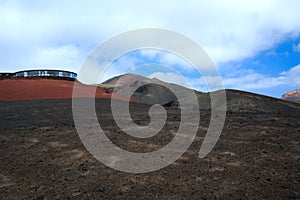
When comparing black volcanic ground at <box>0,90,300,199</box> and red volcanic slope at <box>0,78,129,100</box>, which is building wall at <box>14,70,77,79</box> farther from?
black volcanic ground at <box>0,90,300,199</box>

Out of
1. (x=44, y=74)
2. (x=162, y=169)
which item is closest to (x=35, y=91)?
(x=44, y=74)

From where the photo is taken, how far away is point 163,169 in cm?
776

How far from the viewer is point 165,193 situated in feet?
20.9

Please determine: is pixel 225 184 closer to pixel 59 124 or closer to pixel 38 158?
pixel 38 158

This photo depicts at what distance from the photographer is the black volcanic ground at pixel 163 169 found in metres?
6.44

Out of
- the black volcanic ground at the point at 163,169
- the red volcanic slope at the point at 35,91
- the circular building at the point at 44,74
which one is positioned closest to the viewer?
the black volcanic ground at the point at 163,169

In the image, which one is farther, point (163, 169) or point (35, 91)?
point (35, 91)

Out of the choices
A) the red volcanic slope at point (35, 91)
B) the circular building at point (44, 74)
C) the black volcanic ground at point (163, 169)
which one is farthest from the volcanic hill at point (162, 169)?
the circular building at point (44, 74)

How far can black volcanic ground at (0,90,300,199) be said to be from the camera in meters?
6.44

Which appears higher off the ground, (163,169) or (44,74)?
(44,74)

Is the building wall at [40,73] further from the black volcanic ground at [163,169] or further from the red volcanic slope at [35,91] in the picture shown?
the black volcanic ground at [163,169]

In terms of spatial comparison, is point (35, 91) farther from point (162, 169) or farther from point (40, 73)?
point (162, 169)

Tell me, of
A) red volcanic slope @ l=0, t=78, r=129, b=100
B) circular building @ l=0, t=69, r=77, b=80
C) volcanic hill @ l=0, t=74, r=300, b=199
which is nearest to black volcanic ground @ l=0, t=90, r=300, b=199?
volcanic hill @ l=0, t=74, r=300, b=199

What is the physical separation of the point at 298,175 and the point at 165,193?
3531 millimetres
